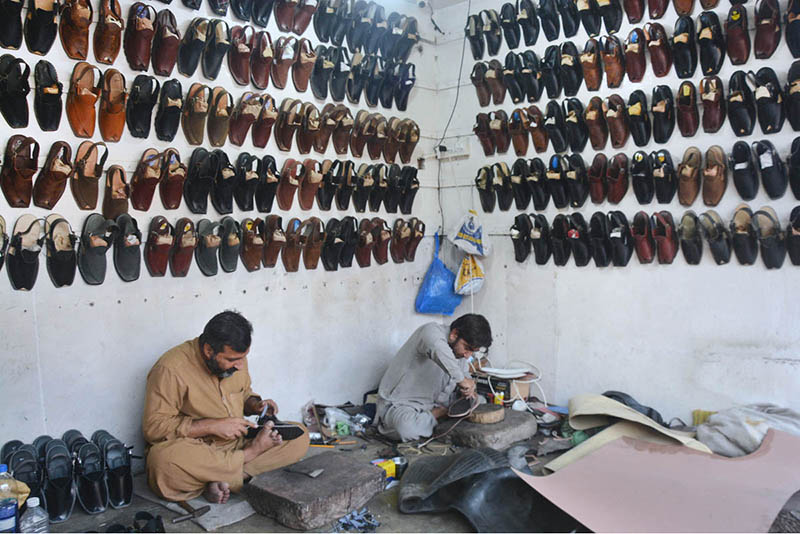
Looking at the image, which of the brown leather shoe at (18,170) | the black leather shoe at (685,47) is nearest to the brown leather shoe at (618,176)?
the black leather shoe at (685,47)

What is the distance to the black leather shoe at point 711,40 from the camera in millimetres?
4074

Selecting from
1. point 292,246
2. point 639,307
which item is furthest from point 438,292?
point 639,307

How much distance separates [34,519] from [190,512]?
66 centimetres

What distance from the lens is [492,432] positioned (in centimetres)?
396

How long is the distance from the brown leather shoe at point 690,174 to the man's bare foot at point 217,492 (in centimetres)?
352

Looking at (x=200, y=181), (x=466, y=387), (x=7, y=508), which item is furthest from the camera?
(x=466, y=387)

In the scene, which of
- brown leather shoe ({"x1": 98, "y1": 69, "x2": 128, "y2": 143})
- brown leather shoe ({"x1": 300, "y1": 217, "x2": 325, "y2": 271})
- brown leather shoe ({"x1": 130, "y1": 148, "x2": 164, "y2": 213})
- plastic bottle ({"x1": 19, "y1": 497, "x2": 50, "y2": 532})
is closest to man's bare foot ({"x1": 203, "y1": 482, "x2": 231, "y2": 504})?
plastic bottle ({"x1": 19, "y1": 497, "x2": 50, "y2": 532})

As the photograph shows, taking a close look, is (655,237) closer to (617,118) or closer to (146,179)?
(617,118)

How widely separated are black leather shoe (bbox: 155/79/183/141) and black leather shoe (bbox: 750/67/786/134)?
363 centimetres

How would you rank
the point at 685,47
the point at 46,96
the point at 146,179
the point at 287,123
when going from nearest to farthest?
the point at 46,96, the point at 146,179, the point at 685,47, the point at 287,123

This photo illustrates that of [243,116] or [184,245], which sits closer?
[184,245]

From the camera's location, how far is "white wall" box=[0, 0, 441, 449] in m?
3.19

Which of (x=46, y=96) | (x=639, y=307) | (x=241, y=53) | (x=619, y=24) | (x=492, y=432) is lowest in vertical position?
(x=492, y=432)

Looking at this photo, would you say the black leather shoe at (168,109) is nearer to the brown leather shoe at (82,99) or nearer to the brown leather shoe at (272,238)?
the brown leather shoe at (82,99)
